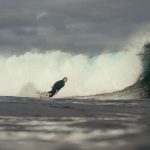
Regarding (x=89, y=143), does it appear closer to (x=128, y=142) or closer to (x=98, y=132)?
(x=128, y=142)

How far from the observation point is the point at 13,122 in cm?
2211

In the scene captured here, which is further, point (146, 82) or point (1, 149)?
point (146, 82)

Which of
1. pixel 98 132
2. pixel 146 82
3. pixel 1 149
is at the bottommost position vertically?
pixel 1 149

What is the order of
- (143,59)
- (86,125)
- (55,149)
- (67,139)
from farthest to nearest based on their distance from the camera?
(143,59) → (86,125) → (67,139) → (55,149)

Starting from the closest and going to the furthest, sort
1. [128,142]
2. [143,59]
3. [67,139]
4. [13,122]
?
[128,142] → [67,139] → [13,122] → [143,59]

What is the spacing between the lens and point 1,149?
43.7ft

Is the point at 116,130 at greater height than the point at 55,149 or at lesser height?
greater

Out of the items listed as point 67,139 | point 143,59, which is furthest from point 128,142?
point 143,59


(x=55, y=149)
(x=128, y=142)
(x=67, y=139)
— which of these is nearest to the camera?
(x=55, y=149)

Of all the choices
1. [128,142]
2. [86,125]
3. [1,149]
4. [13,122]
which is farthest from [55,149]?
[13,122]

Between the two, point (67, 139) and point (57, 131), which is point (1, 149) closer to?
point (67, 139)

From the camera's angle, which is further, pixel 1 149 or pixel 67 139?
pixel 67 139

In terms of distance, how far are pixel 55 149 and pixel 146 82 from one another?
234 ft

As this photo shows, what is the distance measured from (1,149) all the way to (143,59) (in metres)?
80.2
